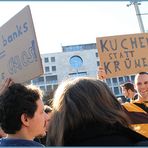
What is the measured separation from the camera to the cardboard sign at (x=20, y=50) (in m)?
3.28

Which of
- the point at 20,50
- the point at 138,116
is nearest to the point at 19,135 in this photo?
the point at 138,116

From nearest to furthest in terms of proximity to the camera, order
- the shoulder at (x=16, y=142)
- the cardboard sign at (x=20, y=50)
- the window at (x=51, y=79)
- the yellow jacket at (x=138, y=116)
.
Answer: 1. the shoulder at (x=16, y=142)
2. the yellow jacket at (x=138, y=116)
3. the cardboard sign at (x=20, y=50)
4. the window at (x=51, y=79)

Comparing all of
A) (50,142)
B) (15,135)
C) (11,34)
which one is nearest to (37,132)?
(15,135)

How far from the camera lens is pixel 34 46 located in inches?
129

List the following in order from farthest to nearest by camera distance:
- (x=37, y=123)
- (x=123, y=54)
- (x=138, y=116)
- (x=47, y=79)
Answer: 1. (x=47, y=79)
2. (x=123, y=54)
3. (x=138, y=116)
4. (x=37, y=123)

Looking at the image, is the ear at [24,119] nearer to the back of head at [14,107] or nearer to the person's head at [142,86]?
the back of head at [14,107]

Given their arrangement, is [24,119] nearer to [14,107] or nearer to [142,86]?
[14,107]

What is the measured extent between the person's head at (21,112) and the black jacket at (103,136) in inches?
23.3

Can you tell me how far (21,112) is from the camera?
198 centimetres

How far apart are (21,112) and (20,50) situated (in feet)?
5.17

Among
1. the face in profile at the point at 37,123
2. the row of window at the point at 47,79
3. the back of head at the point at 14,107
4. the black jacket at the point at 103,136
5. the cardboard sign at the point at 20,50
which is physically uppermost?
the row of window at the point at 47,79

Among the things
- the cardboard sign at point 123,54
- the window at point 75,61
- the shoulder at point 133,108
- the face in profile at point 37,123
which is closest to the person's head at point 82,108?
the face in profile at point 37,123

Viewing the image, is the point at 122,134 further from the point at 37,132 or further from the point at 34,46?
the point at 34,46

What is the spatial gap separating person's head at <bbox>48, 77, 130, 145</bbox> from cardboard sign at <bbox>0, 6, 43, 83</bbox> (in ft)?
5.30
